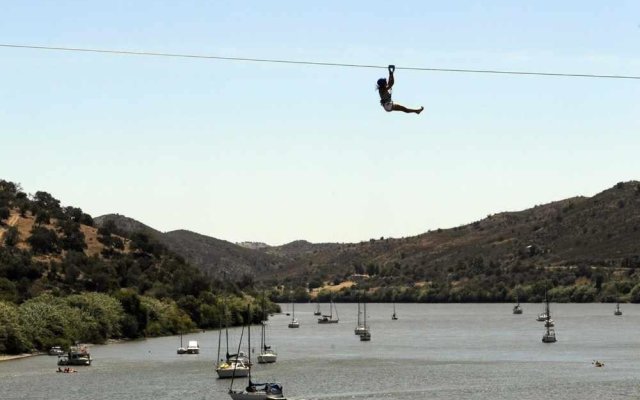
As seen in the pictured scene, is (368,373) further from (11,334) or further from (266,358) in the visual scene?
(11,334)

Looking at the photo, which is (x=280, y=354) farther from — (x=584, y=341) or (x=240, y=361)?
(x=584, y=341)

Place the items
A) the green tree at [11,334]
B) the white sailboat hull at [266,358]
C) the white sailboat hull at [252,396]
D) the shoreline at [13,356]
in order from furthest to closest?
the green tree at [11,334] → the white sailboat hull at [266,358] → the shoreline at [13,356] → the white sailboat hull at [252,396]

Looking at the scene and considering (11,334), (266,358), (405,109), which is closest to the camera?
(405,109)

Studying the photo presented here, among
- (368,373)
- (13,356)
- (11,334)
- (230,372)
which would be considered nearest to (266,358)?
(368,373)

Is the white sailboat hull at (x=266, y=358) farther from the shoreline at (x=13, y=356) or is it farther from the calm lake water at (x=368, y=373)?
the shoreline at (x=13, y=356)

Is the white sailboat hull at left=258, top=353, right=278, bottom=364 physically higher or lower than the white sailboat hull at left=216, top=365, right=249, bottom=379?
higher

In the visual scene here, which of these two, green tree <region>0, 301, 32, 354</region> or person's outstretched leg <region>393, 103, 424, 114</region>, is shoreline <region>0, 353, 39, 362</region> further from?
person's outstretched leg <region>393, 103, 424, 114</region>

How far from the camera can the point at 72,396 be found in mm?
110500

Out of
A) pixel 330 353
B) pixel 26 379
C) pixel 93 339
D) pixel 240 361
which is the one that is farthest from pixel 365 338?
pixel 26 379

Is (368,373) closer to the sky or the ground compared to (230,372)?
closer to the ground

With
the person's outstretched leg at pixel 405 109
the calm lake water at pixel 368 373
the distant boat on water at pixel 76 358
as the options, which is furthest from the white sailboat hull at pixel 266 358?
the person's outstretched leg at pixel 405 109

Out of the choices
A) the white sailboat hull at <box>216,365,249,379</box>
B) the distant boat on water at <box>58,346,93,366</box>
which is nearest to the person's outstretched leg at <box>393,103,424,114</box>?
the white sailboat hull at <box>216,365,249,379</box>

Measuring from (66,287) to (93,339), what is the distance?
2608 cm

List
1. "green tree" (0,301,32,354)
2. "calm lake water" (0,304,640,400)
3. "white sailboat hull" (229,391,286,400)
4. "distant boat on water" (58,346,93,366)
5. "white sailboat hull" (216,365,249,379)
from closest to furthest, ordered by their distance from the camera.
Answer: "white sailboat hull" (229,391,286,400)
"calm lake water" (0,304,640,400)
"white sailboat hull" (216,365,249,379)
"distant boat on water" (58,346,93,366)
"green tree" (0,301,32,354)
